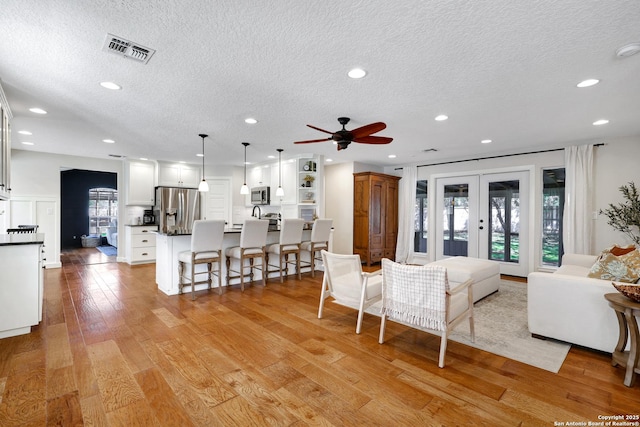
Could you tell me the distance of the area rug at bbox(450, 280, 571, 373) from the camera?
2502 millimetres

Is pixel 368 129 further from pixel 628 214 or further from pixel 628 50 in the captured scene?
pixel 628 214

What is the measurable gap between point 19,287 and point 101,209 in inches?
366

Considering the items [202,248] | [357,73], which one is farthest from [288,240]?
[357,73]

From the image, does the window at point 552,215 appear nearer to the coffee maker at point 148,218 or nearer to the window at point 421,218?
the window at point 421,218

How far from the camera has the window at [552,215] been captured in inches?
213

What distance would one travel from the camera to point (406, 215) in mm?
7258

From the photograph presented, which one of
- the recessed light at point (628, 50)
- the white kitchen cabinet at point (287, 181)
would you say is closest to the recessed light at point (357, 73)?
the recessed light at point (628, 50)

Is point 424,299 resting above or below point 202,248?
below

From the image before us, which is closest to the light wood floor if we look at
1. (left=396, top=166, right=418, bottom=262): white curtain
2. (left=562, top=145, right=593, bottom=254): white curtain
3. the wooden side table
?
the wooden side table

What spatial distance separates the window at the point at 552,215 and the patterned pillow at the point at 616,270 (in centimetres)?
294

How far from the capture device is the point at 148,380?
2121mm

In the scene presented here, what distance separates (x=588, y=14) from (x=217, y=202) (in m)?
7.70

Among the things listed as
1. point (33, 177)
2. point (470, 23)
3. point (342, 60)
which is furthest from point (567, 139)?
point (33, 177)

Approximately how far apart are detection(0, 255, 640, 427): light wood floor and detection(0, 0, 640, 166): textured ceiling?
2458 mm
